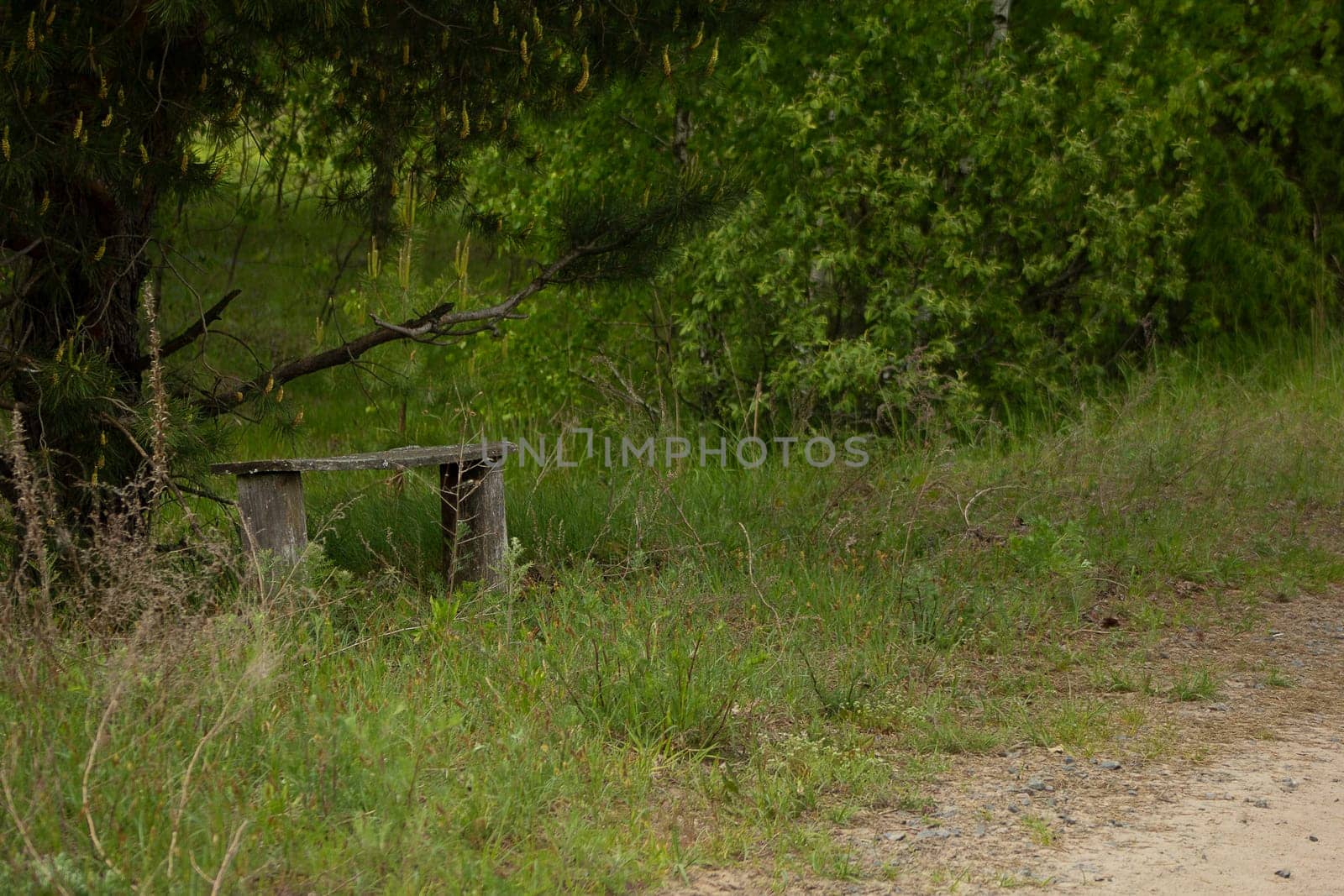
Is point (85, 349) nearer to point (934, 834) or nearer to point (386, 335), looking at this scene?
point (386, 335)

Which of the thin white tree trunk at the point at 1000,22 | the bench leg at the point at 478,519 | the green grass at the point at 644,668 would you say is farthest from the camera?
the thin white tree trunk at the point at 1000,22

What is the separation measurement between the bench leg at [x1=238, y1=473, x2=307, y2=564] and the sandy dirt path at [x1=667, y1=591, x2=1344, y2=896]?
262 centimetres

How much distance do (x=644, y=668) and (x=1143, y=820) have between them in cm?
163

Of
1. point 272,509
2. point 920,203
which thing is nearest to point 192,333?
point 272,509

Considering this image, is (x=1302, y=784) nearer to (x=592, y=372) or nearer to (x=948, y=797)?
(x=948, y=797)

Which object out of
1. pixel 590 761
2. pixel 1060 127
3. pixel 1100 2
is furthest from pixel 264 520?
pixel 1100 2

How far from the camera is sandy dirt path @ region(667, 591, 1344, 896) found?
11.5 ft

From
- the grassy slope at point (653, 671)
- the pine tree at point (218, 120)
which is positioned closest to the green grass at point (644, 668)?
the grassy slope at point (653, 671)

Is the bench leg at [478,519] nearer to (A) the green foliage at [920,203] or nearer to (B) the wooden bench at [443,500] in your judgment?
(B) the wooden bench at [443,500]

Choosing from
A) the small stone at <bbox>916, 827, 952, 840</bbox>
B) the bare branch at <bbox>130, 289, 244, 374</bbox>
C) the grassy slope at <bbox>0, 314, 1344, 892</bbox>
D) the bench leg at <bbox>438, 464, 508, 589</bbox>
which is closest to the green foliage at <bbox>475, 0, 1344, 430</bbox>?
the grassy slope at <bbox>0, 314, 1344, 892</bbox>

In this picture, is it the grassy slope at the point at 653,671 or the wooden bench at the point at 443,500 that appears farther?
the wooden bench at the point at 443,500

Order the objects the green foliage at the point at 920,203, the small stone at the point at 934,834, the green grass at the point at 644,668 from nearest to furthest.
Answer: the green grass at the point at 644,668
the small stone at the point at 934,834
the green foliage at the point at 920,203

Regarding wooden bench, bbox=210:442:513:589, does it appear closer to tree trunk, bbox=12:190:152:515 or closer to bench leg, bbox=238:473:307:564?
bench leg, bbox=238:473:307:564

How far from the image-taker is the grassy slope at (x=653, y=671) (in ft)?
11.1
